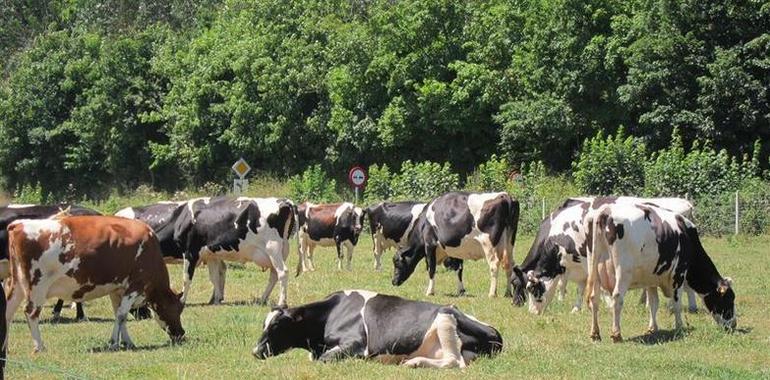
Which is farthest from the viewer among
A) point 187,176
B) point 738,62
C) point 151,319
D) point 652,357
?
point 187,176

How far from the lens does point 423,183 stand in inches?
1731

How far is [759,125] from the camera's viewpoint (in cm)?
4259

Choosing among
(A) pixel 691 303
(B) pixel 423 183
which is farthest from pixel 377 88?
(A) pixel 691 303

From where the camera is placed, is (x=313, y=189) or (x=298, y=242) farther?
(x=313, y=189)

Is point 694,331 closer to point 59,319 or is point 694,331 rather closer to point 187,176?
point 59,319

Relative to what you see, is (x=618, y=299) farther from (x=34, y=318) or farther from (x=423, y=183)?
(x=423, y=183)

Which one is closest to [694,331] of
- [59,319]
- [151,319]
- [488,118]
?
[151,319]

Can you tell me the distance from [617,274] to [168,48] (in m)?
52.8

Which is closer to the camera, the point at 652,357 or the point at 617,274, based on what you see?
the point at 652,357

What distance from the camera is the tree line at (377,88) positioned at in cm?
4306

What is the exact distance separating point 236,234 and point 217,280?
1.05 m

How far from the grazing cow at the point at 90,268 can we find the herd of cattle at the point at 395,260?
0.6 inches

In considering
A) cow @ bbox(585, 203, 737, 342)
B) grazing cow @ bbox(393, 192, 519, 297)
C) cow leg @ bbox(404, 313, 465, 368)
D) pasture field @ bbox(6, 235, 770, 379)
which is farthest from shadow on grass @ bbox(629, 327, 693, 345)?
grazing cow @ bbox(393, 192, 519, 297)

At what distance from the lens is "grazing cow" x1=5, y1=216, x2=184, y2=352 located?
14.1m
